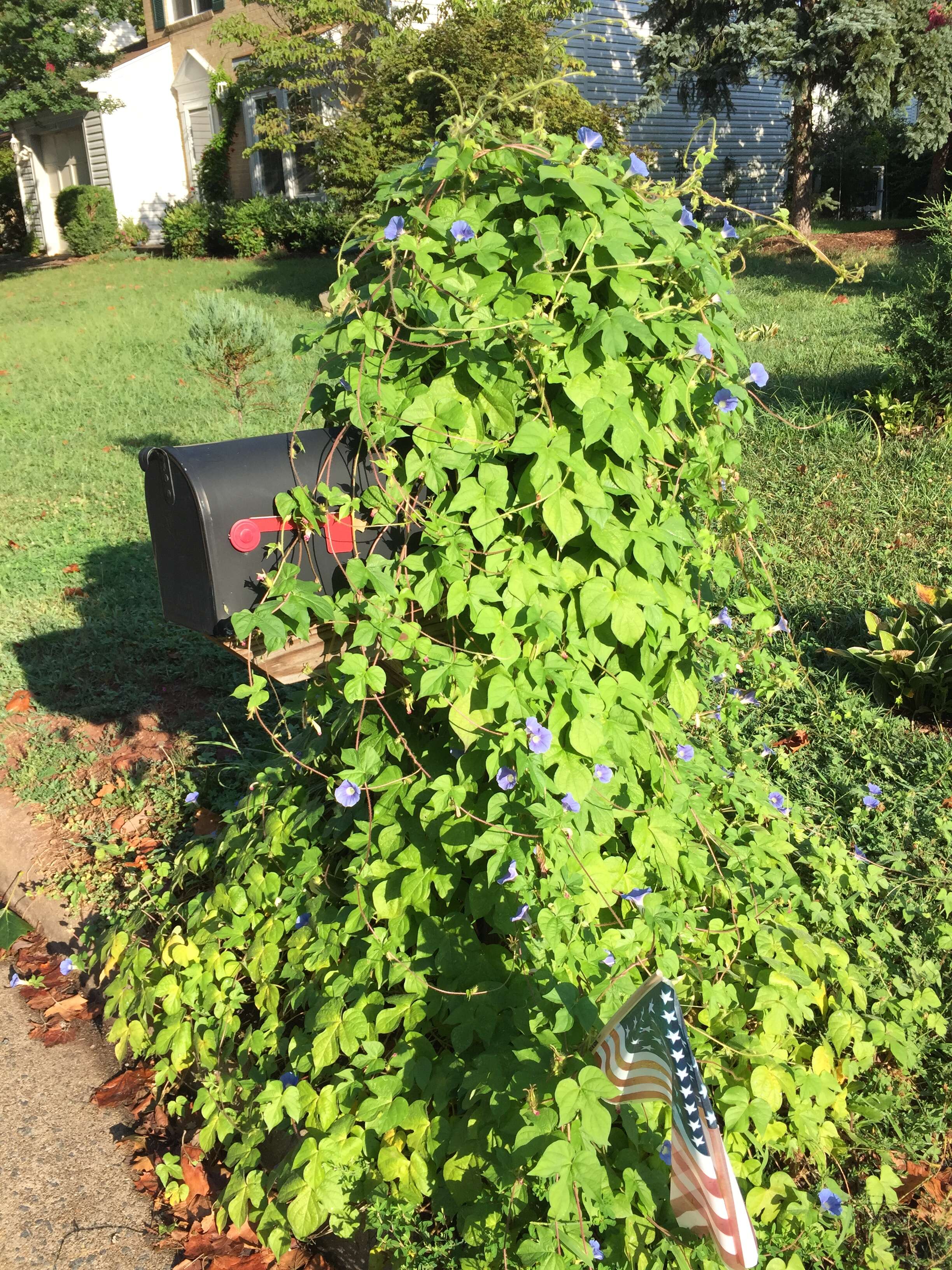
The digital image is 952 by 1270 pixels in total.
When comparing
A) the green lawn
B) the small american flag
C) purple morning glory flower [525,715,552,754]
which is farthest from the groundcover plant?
the green lawn

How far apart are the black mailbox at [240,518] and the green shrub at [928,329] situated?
16.4 feet

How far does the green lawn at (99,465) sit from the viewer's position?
4.60 metres

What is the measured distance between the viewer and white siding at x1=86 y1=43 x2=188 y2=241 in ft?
70.8

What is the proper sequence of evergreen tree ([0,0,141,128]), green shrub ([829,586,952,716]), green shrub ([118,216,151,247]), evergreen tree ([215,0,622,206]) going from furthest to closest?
green shrub ([118,216,151,247]), evergreen tree ([0,0,141,128]), evergreen tree ([215,0,622,206]), green shrub ([829,586,952,716])

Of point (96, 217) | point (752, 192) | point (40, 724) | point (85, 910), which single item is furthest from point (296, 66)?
point (85, 910)

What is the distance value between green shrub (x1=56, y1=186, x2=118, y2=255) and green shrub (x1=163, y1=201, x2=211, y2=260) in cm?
323

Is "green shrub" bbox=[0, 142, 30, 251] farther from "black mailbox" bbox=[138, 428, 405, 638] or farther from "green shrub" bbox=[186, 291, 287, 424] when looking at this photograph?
"black mailbox" bbox=[138, 428, 405, 638]

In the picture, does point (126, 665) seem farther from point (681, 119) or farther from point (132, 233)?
point (132, 233)

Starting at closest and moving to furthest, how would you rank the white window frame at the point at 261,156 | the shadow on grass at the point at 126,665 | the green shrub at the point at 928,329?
the shadow on grass at the point at 126,665 < the green shrub at the point at 928,329 < the white window frame at the point at 261,156

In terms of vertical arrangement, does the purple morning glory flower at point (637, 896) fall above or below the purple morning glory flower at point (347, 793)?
below

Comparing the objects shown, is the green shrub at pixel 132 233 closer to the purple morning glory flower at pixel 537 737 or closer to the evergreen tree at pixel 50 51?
the evergreen tree at pixel 50 51

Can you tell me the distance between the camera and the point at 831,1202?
6.26 feet

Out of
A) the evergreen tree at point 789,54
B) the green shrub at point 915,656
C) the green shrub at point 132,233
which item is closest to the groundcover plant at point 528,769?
the green shrub at point 915,656

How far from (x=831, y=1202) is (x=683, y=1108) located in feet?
2.48
